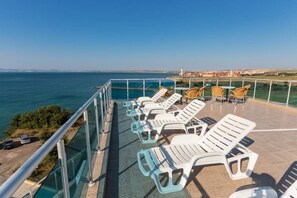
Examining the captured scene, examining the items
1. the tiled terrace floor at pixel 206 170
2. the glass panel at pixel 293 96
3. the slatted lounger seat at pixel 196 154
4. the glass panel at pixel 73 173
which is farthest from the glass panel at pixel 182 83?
the glass panel at pixel 73 173

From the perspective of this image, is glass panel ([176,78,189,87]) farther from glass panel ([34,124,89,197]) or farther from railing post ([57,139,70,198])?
railing post ([57,139,70,198])

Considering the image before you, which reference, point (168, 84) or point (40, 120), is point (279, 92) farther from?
point (40, 120)

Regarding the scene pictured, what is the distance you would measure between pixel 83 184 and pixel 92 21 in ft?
70.5

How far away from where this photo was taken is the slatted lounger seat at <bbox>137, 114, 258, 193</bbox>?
2.04 meters

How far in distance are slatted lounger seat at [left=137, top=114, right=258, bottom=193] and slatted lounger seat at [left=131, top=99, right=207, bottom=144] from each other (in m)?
0.62

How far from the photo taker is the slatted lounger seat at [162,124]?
337 cm

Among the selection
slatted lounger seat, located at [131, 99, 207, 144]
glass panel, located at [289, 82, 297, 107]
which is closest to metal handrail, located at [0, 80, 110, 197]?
slatted lounger seat, located at [131, 99, 207, 144]

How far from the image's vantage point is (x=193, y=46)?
2527 cm

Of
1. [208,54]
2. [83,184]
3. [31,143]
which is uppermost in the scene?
[208,54]

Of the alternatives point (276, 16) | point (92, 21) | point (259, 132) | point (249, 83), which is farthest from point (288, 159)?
point (92, 21)

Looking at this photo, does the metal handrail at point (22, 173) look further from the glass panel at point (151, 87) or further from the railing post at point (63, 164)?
the glass panel at point (151, 87)

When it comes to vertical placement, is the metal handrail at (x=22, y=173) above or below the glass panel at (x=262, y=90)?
above

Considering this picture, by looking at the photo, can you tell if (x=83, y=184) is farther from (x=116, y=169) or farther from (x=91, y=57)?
(x=91, y=57)

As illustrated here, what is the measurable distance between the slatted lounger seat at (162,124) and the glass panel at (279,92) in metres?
5.10
